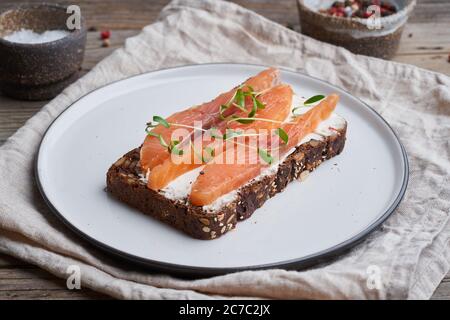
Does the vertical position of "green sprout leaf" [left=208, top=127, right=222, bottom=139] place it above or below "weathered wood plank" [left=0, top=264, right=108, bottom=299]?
above

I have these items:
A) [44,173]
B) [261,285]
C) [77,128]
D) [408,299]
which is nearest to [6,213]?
[44,173]

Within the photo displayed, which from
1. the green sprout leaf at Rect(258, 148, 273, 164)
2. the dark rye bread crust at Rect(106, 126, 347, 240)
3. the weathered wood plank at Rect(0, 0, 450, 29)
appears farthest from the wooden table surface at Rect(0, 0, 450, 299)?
the green sprout leaf at Rect(258, 148, 273, 164)

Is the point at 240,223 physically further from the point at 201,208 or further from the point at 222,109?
the point at 222,109

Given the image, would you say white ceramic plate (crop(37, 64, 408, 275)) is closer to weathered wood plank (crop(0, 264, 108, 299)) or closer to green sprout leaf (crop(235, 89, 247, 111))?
weathered wood plank (crop(0, 264, 108, 299))

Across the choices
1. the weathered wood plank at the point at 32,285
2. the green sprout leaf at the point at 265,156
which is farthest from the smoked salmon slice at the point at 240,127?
the weathered wood plank at the point at 32,285

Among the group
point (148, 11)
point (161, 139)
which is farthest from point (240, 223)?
point (148, 11)

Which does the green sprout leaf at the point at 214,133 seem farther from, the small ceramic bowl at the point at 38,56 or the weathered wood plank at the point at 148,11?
the weathered wood plank at the point at 148,11

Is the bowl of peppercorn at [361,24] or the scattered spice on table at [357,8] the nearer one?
the bowl of peppercorn at [361,24]
